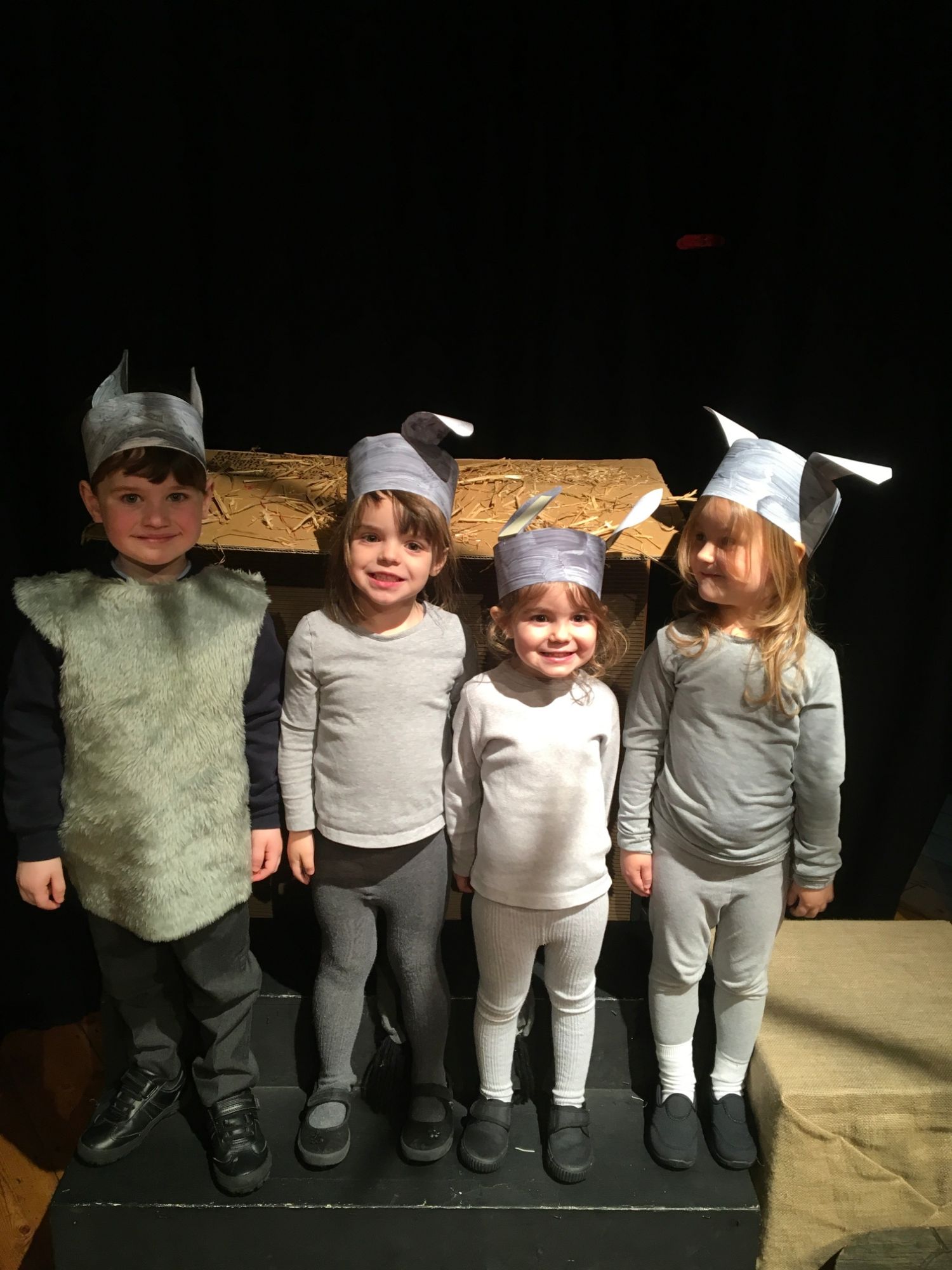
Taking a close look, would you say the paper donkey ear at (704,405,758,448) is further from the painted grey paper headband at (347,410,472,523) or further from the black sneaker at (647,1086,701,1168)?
the black sneaker at (647,1086,701,1168)

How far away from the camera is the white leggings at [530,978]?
2115mm

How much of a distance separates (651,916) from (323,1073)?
2.70ft

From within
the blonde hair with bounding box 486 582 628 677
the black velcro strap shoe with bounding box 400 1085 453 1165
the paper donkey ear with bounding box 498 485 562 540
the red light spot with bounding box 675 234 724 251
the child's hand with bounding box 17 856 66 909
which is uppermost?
the red light spot with bounding box 675 234 724 251

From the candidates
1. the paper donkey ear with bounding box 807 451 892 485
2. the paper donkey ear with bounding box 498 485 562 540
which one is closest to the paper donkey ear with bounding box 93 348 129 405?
the paper donkey ear with bounding box 498 485 562 540

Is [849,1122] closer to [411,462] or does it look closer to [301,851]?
[301,851]

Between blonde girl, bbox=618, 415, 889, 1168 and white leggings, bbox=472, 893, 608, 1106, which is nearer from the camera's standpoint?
blonde girl, bbox=618, 415, 889, 1168

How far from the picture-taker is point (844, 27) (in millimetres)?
2379

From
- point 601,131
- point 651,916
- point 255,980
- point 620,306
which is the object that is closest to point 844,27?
point 601,131

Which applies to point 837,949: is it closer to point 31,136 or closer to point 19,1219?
point 19,1219

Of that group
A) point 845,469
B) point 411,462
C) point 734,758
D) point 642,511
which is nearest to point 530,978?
point 734,758

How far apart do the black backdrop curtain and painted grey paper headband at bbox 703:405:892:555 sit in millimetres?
518

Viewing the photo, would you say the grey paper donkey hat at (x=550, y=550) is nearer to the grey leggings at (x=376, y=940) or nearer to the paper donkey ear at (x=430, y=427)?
the paper donkey ear at (x=430, y=427)

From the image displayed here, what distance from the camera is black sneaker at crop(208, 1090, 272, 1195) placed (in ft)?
6.79

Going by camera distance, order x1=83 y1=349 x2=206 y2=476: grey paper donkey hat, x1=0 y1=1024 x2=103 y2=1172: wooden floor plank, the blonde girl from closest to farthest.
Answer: x1=83 y1=349 x2=206 y2=476: grey paper donkey hat < the blonde girl < x1=0 y1=1024 x2=103 y2=1172: wooden floor plank
